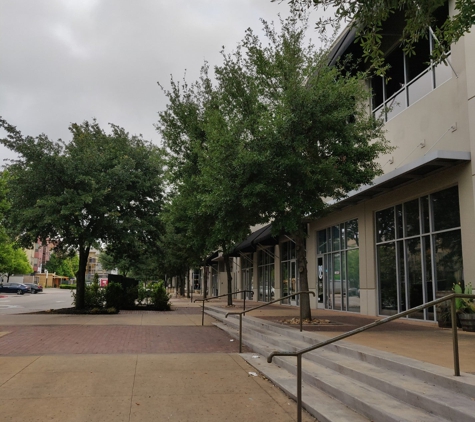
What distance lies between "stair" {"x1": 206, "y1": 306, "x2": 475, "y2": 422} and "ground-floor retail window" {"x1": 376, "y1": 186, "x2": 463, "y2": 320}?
535 cm

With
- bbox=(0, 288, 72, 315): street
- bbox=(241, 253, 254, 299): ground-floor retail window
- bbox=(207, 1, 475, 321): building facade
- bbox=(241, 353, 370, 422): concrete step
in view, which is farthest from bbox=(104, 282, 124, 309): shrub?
bbox=(241, 353, 370, 422): concrete step

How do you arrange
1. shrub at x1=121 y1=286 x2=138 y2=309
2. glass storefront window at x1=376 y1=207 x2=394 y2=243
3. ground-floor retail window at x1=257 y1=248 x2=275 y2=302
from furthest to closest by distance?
1. ground-floor retail window at x1=257 y1=248 x2=275 y2=302
2. shrub at x1=121 y1=286 x2=138 y2=309
3. glass storefront window at x1=376 y1=207 x2=394 y2=243

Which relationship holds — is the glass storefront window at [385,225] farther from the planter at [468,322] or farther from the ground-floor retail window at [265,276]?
the ground-floor retail window at [265,276]

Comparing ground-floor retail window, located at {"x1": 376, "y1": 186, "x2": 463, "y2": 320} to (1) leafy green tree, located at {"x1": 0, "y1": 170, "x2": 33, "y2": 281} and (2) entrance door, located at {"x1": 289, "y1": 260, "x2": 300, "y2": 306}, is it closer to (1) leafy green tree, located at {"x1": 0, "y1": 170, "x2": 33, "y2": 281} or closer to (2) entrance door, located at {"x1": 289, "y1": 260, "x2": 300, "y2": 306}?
(2) entrance door, located at {"x1": 289, "y1": 260, "x2": 300, "y2": 306}

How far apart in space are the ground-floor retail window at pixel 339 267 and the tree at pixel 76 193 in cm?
759

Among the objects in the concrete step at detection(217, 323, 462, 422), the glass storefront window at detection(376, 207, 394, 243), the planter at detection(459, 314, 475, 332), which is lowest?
the concrete step at detection(217, 323, 462, 422)

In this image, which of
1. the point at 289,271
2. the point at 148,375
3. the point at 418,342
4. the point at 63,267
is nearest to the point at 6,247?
the point at 289,271

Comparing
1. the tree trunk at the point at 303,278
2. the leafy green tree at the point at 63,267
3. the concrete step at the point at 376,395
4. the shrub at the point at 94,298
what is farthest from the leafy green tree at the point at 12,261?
the concrete step at the point at 376,395

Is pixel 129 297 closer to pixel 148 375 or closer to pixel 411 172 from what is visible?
pixel 411 172

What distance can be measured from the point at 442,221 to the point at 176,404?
30.2ft

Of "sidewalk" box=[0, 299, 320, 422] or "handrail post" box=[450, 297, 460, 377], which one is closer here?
"handrail post" box=[450, 297, 460, 377]

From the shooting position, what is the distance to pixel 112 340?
11.4m

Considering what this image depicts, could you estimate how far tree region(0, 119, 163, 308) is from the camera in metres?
17.4

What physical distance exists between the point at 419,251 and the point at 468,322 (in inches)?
135
